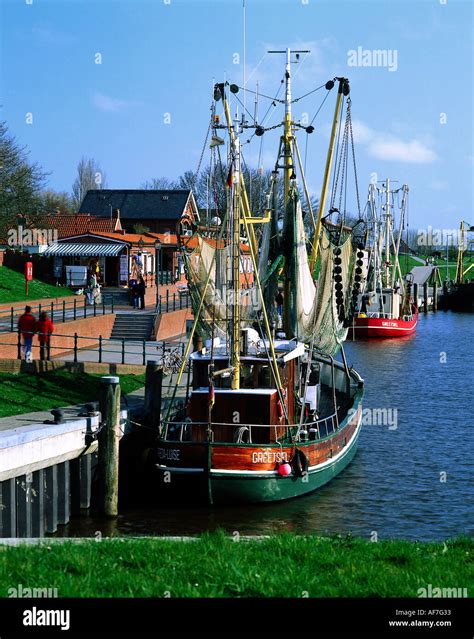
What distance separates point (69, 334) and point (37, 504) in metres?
20.5

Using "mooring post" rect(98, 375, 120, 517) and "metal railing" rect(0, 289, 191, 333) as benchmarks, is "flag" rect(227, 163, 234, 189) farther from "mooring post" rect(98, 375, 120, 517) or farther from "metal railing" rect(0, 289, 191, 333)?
"metal railing" rect(0, 289, 191, 333)

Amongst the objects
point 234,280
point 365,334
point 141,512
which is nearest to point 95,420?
point 141,512

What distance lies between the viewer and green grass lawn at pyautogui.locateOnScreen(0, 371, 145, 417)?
1021 inches

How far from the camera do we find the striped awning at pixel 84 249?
62.9 metres

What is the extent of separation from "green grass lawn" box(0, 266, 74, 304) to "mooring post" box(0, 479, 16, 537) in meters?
31.5

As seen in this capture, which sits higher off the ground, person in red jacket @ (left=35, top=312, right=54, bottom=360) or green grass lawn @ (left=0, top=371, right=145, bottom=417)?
person in red jacket @ (left=35, top=312, right=54, bottom=360)

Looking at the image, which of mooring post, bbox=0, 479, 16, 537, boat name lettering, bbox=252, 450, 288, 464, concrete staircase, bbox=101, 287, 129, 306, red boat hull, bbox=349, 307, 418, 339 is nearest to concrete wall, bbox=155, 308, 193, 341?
concrete staircase, bbox=101, 287, 129, 306

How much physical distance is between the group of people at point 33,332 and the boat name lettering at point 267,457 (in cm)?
1111

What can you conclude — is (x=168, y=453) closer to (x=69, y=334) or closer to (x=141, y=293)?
(x=69, y=334)

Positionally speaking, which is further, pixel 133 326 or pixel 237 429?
pixel 133 326

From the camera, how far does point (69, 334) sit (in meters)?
40.1

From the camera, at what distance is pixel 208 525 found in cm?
2181

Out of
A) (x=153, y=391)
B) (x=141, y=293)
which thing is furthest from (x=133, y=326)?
(x=153, y=391)
